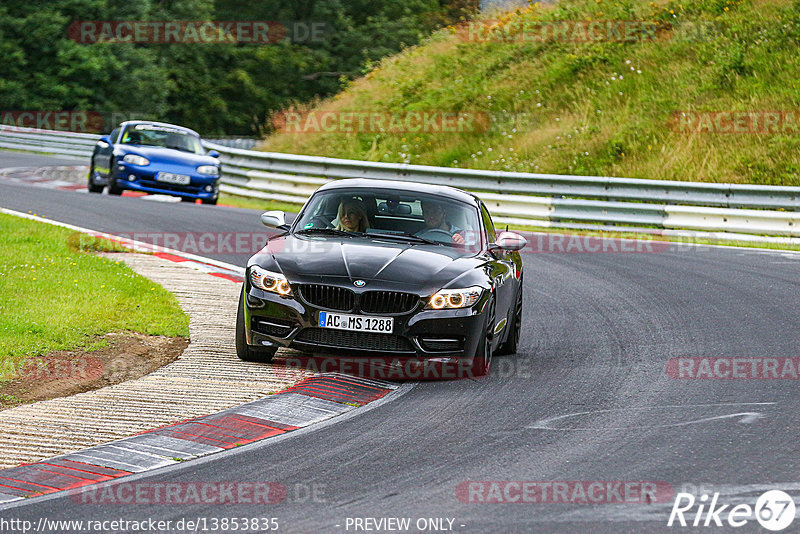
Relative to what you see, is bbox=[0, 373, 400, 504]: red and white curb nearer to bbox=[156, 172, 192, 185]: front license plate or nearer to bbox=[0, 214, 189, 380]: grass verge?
bbox=[0, 214, 189, 380]: grass verge

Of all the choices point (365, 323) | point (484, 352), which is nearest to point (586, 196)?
point (484, 352)

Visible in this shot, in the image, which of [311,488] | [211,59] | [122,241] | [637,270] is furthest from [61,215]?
[211,59]

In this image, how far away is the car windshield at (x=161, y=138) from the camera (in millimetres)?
23797

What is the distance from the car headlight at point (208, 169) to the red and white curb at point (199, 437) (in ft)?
50.3

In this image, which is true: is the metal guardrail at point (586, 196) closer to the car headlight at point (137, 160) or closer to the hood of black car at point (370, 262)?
the car headlight at point (137, 160)

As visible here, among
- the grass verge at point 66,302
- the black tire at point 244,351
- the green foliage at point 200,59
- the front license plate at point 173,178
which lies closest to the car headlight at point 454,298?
the black tire at point 244,351

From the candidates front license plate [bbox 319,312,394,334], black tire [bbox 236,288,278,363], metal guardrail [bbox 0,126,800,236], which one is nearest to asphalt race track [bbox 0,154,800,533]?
front license plate [bbox 319,312,394,334]

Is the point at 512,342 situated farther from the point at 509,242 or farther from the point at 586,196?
the point at 586,196

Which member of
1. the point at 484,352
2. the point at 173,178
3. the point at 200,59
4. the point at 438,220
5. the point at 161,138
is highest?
the point at 200,59

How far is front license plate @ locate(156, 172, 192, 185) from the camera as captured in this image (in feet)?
76.1

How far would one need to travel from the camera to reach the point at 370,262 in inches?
347

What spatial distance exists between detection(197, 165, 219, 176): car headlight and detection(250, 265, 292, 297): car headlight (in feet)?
48.5

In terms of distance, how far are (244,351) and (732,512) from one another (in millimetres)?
4500

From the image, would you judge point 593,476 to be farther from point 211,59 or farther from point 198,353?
point 211,59
